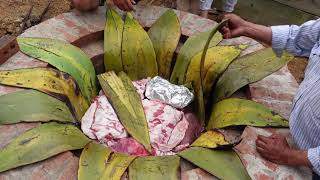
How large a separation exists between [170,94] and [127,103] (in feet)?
0.70

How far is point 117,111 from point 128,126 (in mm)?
108

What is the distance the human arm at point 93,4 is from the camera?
7.54 ft

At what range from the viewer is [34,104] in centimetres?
180

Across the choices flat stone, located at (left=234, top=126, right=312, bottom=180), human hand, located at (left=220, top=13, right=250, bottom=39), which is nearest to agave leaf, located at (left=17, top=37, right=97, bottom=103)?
human hand, located at (left=220, top=13, right=250, bottom=39)

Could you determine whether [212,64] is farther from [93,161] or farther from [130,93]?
[93,161]

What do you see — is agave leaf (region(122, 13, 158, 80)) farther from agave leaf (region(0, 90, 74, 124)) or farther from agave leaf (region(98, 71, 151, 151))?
agave leaf (region(0, 90, 74, 124))

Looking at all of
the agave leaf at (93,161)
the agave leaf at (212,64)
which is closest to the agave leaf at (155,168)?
the agave leaf at (93,161)

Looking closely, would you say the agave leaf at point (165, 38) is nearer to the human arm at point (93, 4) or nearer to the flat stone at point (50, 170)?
the human arm at point (93, 4)

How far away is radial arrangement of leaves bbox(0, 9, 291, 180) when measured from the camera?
1.66 m

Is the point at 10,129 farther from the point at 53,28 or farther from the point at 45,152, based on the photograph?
the point at 53,28

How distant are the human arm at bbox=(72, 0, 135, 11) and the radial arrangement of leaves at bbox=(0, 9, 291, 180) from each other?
0.15ft

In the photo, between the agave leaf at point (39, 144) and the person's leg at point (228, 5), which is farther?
the person's leg at point (228, 5)

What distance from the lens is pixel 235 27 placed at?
2.06 metres

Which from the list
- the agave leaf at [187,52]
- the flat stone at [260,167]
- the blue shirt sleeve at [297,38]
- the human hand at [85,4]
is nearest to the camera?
the flat stone at [260,167]
